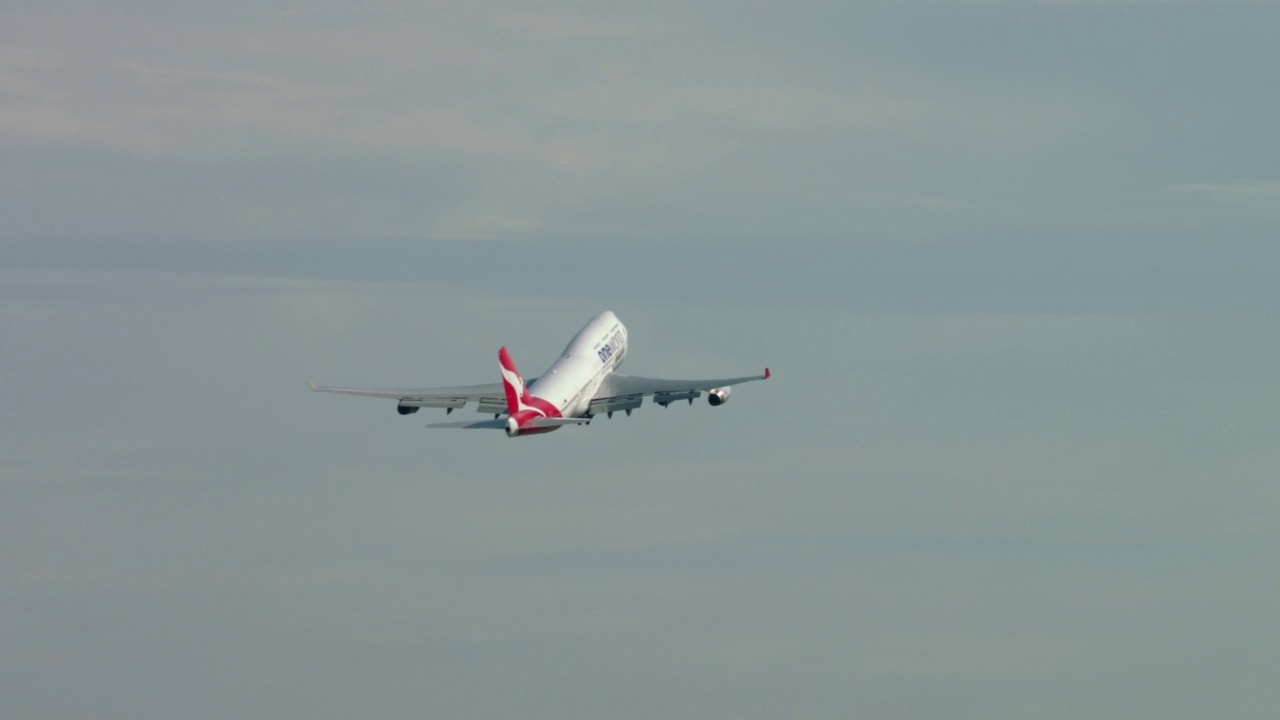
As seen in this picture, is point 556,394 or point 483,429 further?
point 556,394

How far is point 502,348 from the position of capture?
190m

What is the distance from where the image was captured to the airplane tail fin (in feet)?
620

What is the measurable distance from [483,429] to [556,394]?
1744cm

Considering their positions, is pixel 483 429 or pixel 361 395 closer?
pixel 483 429

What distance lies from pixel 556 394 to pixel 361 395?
58.5 ft

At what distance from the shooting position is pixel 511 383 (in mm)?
189500

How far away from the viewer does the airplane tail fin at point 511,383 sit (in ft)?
620

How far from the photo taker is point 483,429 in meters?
181

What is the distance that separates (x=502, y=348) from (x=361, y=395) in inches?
655

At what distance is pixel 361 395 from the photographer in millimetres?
199375

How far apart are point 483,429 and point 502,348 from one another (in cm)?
1138

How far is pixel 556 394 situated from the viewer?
19762 cm
